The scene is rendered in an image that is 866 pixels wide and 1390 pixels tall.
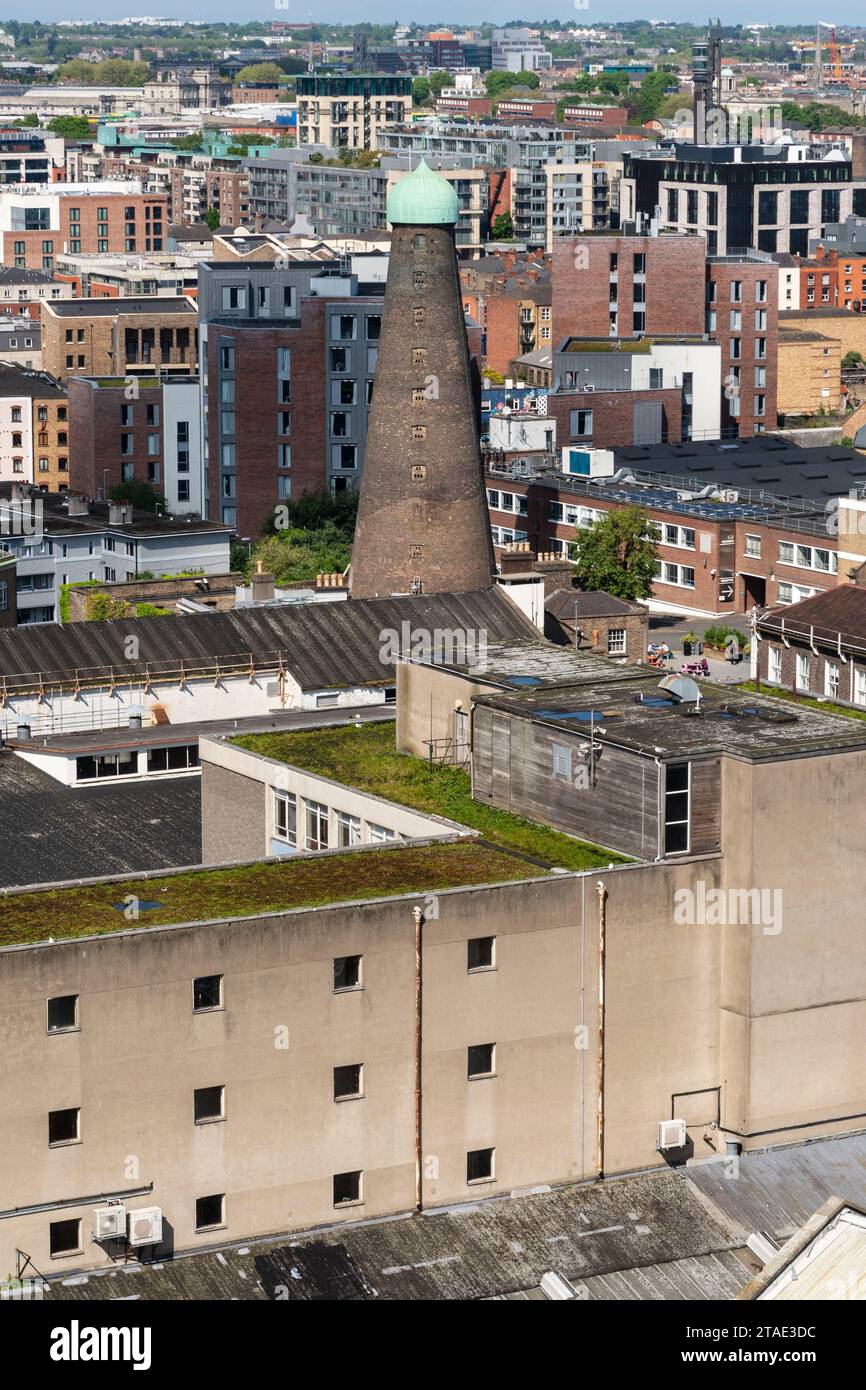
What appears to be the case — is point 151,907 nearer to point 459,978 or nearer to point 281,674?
point 459,978

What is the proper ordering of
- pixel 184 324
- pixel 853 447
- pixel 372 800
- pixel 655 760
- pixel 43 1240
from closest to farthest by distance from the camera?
pixel 43 1240, pixel 655 760, pixel 372 800, pixel 853 447, pixel 184 324

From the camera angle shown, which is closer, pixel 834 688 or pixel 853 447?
pixel 834 688

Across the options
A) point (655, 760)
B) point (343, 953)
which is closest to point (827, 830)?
point (655, 760)

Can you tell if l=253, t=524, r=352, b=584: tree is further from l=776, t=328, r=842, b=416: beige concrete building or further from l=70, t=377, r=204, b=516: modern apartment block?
l=776, t=328, r=842, b=416: beige concrete building

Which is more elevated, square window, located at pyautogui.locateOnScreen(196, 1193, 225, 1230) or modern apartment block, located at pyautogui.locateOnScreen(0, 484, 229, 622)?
square window, located at pyautogui.locateOnScreen(196, 1193, 225, 1230)

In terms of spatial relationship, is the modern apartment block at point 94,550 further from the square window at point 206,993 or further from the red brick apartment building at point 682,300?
the square window at point 206,993

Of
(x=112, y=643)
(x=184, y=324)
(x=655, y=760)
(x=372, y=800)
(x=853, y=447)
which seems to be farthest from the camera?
(x=184, y=324)

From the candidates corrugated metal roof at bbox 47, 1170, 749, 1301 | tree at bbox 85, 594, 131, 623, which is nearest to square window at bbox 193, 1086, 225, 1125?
corrugated metal roof at bbox 47, 1170, 749, 1301
